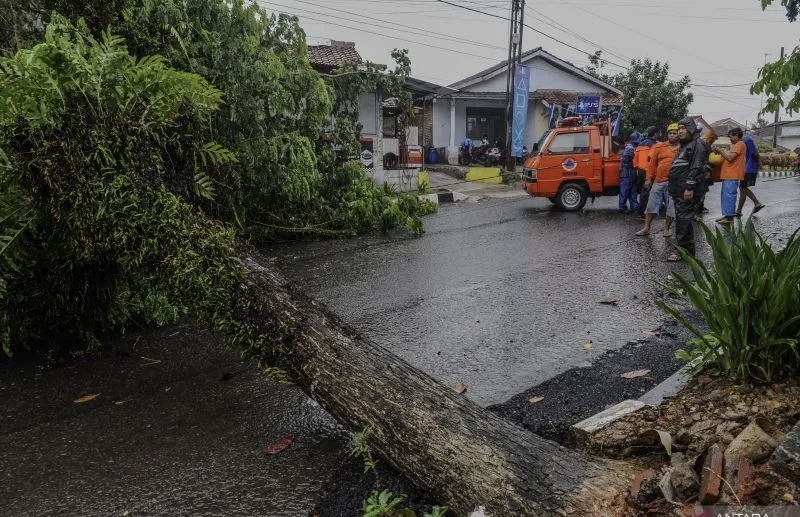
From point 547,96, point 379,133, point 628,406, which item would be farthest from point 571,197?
point 547,96

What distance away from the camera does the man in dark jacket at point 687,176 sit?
7.82 meters

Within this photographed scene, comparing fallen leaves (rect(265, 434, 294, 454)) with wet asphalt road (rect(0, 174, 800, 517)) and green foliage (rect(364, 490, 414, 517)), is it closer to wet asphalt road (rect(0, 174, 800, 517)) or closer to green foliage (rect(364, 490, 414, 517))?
wet asphalt road (rect(0, 174, 800, 517))

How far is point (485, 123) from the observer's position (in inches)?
1227

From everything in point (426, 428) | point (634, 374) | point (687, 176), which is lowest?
point (634, 374)

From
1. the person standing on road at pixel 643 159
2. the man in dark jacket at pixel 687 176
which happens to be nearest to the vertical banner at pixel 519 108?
the person standing on road at pixel 643 159

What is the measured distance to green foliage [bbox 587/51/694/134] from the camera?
28938 millimetres

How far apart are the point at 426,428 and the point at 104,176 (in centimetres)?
267

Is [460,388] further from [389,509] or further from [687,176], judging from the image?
[687,176]

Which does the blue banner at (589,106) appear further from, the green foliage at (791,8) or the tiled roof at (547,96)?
the green foliage at (791,8)

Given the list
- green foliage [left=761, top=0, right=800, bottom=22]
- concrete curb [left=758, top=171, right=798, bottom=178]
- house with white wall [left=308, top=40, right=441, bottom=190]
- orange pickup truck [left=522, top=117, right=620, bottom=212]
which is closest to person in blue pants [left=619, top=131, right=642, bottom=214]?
orange pickup truck [left=522, top=117, right=620, bottom=212]

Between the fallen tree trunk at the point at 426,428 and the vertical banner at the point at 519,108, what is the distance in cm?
2068

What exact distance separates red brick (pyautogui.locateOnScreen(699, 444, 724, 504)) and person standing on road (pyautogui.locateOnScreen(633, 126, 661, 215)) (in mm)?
10614

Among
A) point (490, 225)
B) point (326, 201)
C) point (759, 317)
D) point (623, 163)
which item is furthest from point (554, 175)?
point (759, 317)

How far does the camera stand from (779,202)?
14.9 meters
